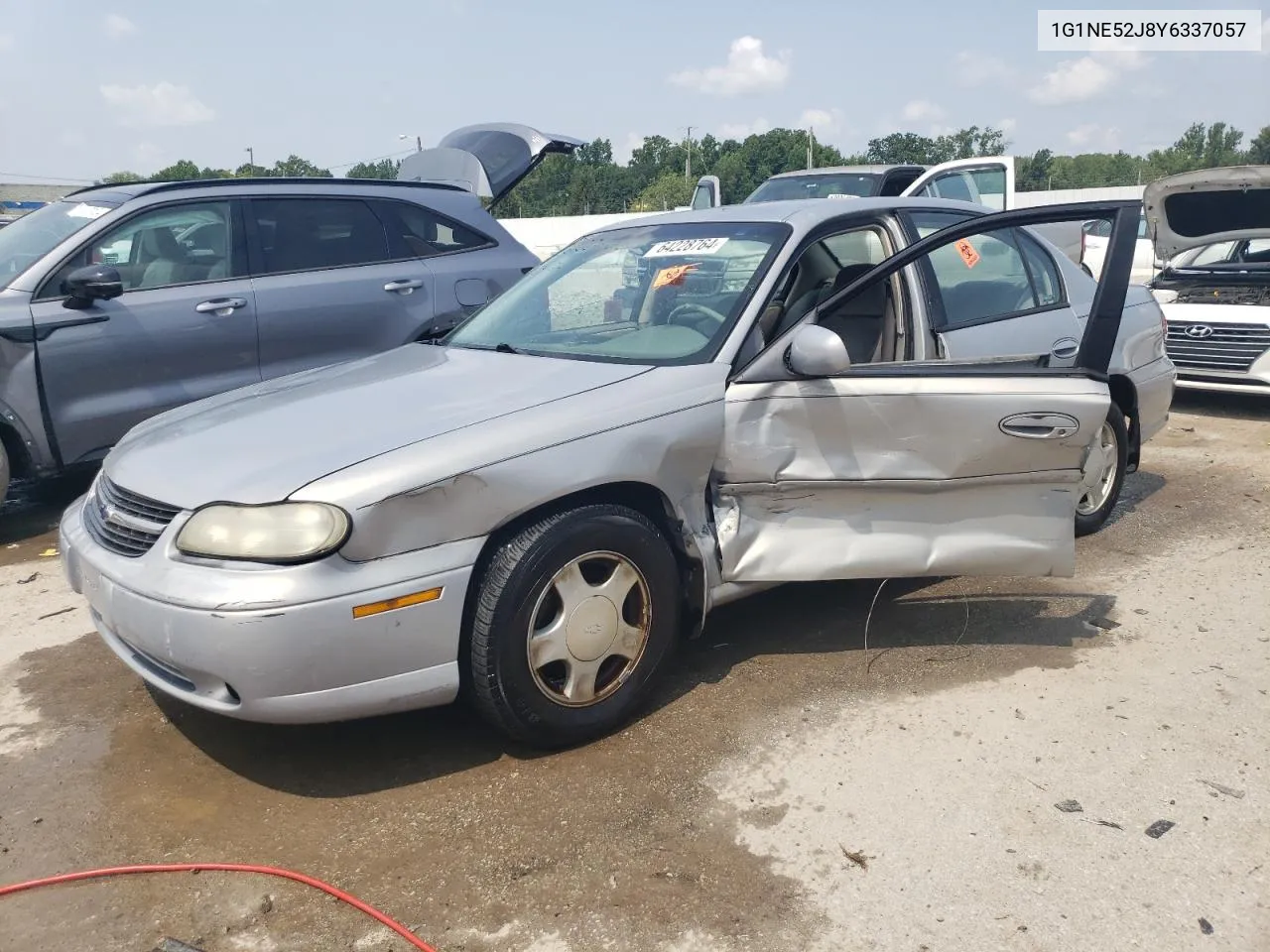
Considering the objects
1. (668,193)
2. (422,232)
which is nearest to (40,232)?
(422,232)

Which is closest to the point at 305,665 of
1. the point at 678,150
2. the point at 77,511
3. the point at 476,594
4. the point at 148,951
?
the point at 476,594

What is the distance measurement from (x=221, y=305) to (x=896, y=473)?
13.5 ft

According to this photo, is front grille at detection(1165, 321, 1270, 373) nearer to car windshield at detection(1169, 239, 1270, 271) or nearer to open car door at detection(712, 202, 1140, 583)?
car windshield at detection(1169, 239, 1270, 271)

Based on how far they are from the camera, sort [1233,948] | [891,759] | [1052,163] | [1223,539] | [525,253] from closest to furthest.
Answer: [1233,948] < [891,759] < [1223,539] < [525,253] < [1052,163]

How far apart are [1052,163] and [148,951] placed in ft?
312

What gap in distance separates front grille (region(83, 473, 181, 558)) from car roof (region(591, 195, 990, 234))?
2268 mm

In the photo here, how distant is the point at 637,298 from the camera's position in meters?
3.87

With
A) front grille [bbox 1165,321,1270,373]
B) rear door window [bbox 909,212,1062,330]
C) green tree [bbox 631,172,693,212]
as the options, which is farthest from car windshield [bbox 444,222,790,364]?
green tree [bbox 631,172,693,212]

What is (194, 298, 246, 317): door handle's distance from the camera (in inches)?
227

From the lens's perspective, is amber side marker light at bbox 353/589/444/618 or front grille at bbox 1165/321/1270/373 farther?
front grille at bbox 1165/321/1270/373

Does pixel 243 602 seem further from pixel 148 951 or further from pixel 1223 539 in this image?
pixel 1223 539

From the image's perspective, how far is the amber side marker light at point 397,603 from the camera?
103 inches

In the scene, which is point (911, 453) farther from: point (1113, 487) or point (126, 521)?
point (126, 521)

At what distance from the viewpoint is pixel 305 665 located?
102 inches
